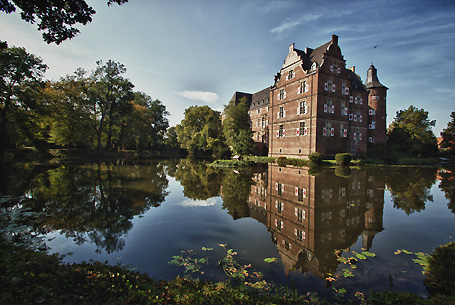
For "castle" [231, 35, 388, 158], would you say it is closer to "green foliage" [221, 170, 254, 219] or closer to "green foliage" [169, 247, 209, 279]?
"green foliage" [221, 170, 254, 219]

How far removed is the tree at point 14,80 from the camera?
2820 centimetres

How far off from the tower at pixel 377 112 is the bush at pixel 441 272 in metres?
42.3

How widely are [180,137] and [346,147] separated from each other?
44.4 meters

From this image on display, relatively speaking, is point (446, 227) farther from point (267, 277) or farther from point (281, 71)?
point (281, 71)

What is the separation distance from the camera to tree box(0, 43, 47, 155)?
Answer: 28.2 m

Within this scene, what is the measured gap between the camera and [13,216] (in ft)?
22.9

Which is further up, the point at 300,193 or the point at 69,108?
the point at 69,108

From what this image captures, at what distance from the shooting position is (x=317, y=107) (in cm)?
2911

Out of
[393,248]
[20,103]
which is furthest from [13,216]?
[20,103]

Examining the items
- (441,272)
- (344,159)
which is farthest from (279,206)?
(344,159)

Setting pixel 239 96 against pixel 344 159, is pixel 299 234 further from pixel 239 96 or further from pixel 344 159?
pixel 239 96

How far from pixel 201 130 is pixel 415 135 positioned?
50512 mm

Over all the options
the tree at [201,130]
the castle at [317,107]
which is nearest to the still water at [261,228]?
the castle at [317,107]

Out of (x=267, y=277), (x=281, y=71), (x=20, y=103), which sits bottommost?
(x=267, y=277)
